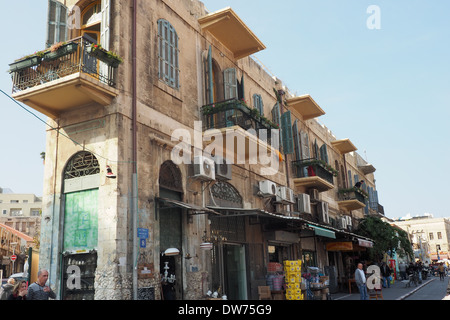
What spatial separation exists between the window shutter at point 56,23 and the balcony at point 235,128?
4815mm

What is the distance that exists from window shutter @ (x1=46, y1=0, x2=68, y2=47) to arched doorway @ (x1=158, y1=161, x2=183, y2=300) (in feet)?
14.4

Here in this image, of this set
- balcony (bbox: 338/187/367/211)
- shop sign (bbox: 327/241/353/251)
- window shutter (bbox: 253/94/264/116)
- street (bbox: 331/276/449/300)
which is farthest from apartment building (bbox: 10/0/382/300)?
balcony (bbox: 338/187/367/211)

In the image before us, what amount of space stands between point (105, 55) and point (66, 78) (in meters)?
1.11

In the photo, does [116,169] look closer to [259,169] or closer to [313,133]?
[259,169]

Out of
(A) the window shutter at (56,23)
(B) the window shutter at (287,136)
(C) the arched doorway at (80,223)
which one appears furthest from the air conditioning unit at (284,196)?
(A) the window shutter at (56,23)

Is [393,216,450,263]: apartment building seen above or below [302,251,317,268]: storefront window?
above

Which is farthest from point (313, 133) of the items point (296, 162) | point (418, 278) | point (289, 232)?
point (418, 278)

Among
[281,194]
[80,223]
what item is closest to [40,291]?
[80,223]

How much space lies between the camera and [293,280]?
1413cm

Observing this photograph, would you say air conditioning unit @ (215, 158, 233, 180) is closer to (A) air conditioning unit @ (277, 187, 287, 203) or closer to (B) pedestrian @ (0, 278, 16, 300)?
(A) air conditioning unit @ (277, 187, 287, 203)

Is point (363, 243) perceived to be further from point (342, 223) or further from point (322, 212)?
point (342, 223)

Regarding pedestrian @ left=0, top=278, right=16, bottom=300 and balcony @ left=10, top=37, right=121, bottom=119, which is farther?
balcony @ left=10, top=37, right=121, bottom=119

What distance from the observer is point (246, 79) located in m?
17.5

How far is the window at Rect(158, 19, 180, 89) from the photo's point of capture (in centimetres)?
1227
